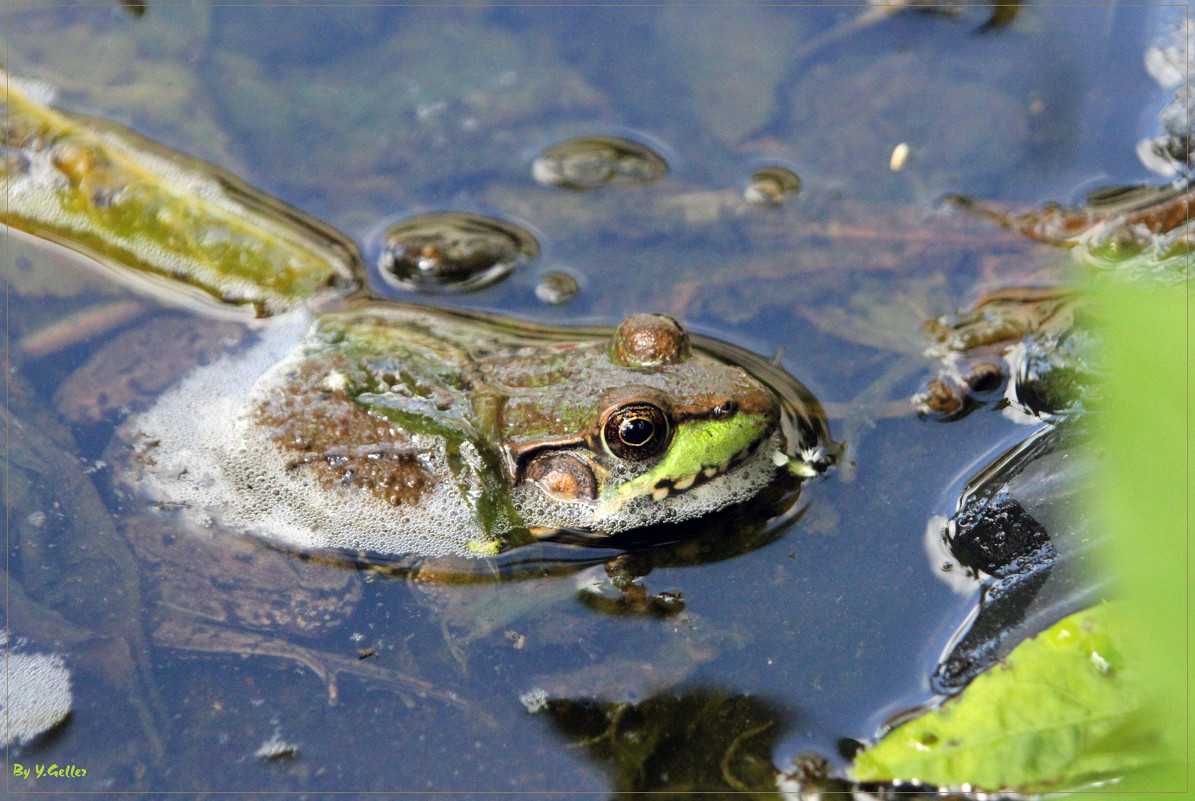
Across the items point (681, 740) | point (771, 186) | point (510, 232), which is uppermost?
point (771, 186)

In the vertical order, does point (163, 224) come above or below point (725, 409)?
above

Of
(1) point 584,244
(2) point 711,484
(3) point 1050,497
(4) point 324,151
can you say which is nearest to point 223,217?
(4) point 324,151

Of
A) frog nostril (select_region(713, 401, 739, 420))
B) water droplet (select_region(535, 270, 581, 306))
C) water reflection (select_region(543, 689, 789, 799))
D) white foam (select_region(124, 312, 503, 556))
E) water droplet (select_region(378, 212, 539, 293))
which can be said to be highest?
water droplet (select_region(378, 212, 539, 293))

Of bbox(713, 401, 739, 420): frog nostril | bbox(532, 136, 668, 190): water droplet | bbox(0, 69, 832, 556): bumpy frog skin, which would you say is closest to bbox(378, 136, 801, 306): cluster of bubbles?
bbox(532, 136, 668, 190): water droplet

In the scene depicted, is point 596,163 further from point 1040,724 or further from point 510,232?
point 1040,724

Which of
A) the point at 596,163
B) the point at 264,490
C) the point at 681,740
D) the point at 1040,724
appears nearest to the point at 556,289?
the point at 596,163

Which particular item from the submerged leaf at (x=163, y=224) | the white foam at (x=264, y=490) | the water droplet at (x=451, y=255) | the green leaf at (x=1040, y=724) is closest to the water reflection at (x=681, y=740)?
the green leaf at (x=1040, y=724)

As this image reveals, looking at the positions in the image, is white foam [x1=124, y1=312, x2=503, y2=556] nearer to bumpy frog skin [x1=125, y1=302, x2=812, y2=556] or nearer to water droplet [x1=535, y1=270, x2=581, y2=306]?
bumpy frog skin [x1=125, y1=302, x2=812, y2=556]
